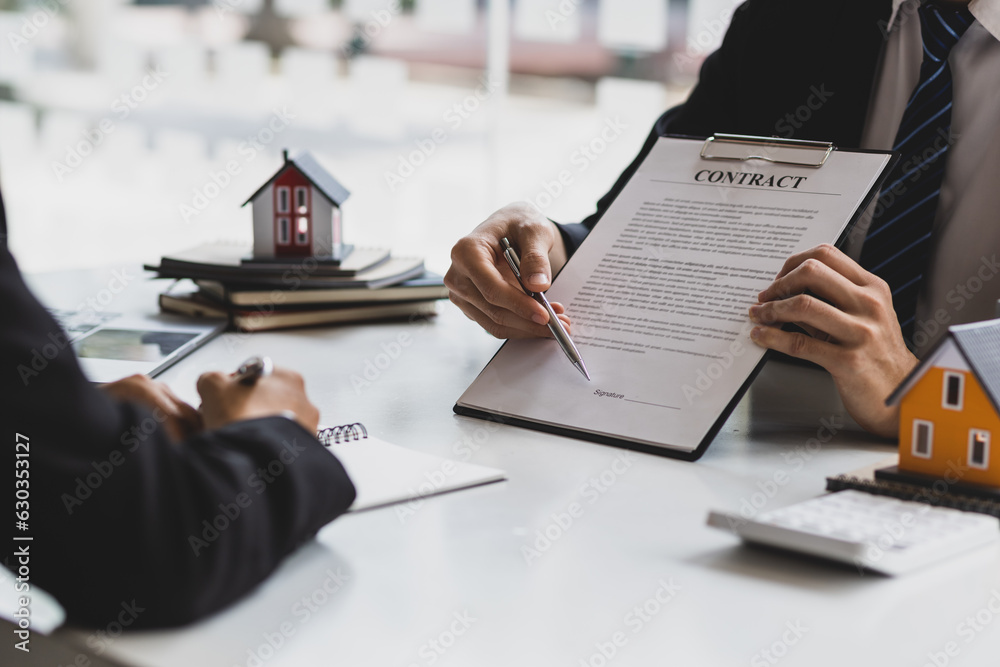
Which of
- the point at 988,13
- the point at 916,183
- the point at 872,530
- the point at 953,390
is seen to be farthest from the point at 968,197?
the point at 872,530

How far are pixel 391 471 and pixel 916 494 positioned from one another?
17.9 inches

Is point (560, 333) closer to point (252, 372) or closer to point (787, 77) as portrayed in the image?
point (252, 372)

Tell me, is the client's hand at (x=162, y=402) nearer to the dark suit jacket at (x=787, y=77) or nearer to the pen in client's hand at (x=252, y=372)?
the pen in client's hand at (x=252, y=372)

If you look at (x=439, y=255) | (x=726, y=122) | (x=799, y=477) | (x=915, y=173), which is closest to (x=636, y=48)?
(x=439, y=255)

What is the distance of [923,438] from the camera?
2.75 feet

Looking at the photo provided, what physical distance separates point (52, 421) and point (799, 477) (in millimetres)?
656

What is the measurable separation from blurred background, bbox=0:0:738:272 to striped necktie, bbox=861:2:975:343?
4.16m

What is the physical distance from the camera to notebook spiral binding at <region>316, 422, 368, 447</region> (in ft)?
3.11

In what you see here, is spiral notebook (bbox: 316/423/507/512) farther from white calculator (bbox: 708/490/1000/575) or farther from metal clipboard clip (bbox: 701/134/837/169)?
metal clipboard clip (bbox: 701/134/837/169)

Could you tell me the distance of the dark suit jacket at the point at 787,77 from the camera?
1451mm

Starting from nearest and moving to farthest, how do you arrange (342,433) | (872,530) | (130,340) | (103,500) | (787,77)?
(103,500)
(872,530)
(342,433)
(130,340)
(787,77)

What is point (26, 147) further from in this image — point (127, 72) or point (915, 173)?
point (915, 173)

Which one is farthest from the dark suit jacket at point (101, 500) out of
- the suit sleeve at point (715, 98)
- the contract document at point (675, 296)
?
the suit sleeve at point (715, 98)

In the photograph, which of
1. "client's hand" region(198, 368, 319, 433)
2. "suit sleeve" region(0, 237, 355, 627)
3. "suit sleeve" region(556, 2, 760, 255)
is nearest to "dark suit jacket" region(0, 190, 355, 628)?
"suit sleeve" region(0, 237, 355, 627)
